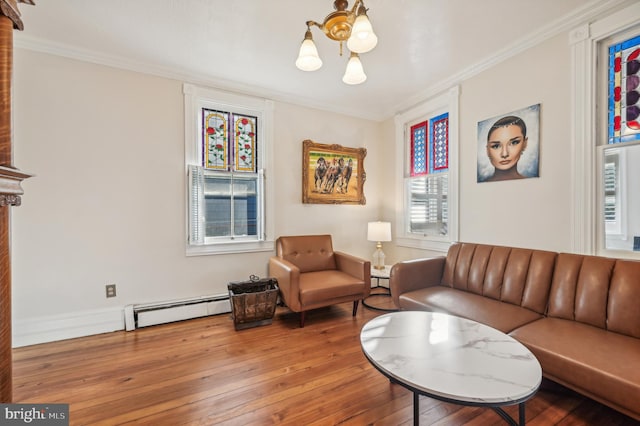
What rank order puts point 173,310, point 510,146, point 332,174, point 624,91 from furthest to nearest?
point 332,174
point 173,310
point 510,146
point 624,91

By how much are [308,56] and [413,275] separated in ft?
6.75

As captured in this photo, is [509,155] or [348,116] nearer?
[509,155]

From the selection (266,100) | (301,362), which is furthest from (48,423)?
(266,100)

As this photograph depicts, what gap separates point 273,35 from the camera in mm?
2283

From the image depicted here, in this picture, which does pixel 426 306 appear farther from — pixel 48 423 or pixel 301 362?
pixel 48 423

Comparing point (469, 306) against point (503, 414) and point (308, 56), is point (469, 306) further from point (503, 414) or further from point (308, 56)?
point (308, 56)

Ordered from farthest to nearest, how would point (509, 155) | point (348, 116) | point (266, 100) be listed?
1. point (348, 116)
2. point (266, 100)
3. point (509, 155)

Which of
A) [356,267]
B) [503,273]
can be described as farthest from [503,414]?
[356,267]

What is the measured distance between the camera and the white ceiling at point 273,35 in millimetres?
1977

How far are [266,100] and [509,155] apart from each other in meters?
2.69

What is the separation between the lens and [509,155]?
2553mm

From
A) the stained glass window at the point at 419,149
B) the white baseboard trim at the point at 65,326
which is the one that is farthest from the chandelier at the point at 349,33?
the white baseboard trim at the point at 65,326

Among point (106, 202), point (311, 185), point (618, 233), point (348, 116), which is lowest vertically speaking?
point (618, 233)

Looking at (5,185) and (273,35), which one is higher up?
(273,35)
